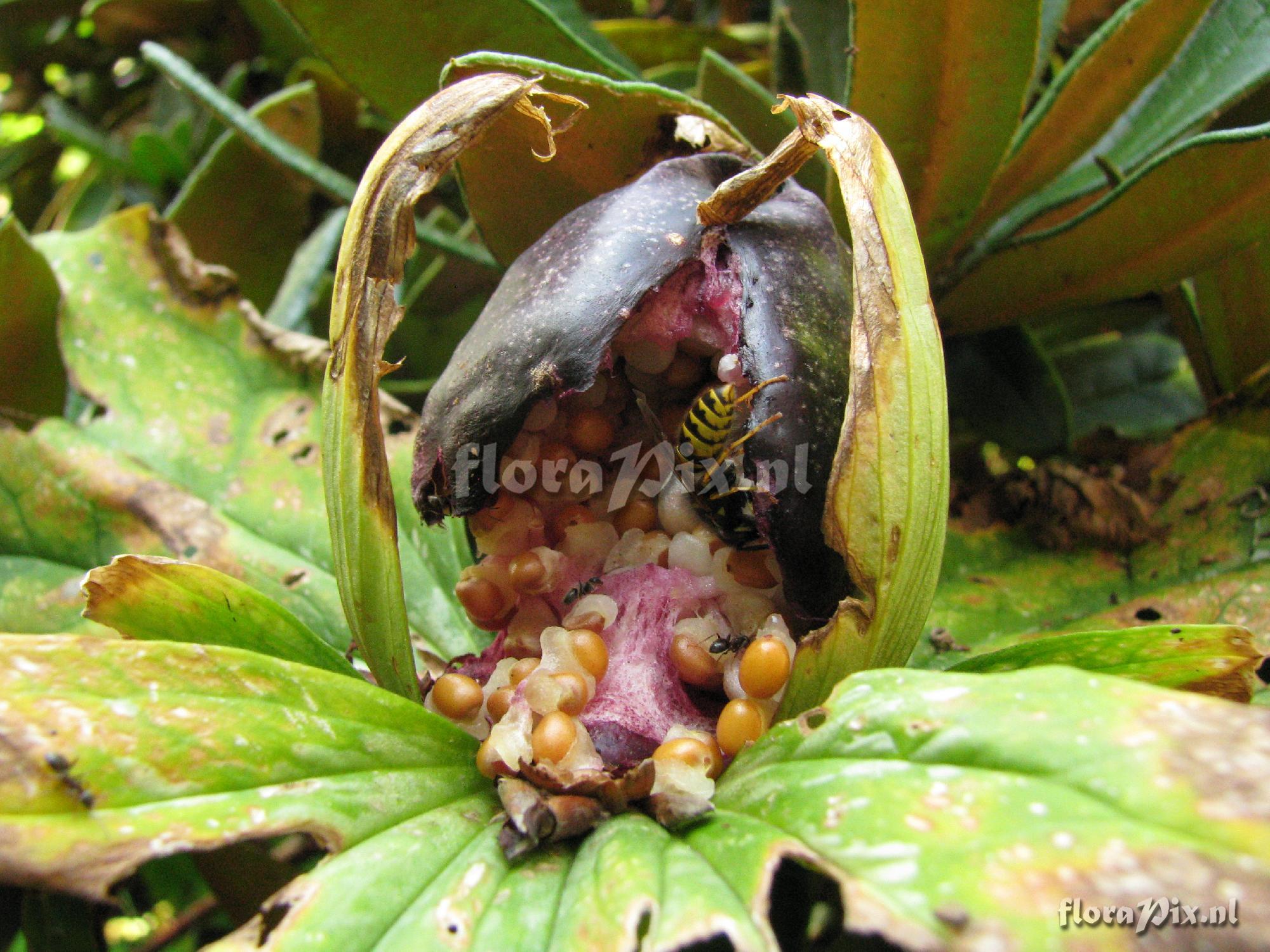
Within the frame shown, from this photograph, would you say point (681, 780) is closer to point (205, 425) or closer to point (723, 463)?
point (723, 463)

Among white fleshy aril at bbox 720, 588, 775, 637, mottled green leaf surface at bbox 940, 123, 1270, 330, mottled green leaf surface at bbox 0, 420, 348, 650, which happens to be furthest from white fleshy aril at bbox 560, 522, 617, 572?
→ mottled green leaf surface at bbox 940, 123, 1270, 330

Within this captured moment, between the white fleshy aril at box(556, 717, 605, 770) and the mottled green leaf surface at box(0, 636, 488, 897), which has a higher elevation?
the mottled green leaf surface at box(0, 636, 488, 897)

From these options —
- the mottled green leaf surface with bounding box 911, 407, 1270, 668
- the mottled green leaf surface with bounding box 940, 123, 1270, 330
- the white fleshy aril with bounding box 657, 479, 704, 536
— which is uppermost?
the mottled green leaf surface with bounding box 940, 123, 1270, 330

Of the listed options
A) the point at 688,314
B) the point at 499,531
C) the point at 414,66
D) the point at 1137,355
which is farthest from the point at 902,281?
the point at 1137,355

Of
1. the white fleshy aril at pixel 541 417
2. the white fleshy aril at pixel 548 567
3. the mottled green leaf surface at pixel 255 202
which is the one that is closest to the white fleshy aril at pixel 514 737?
the white fleshy aril at pixel 548 567

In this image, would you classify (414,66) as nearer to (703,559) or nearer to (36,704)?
(703,559)

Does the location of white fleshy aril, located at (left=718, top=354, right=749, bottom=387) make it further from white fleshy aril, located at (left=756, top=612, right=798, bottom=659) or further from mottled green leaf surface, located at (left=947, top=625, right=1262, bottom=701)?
mottled green leaf surface, located at (left=947, top=625, right=1262, bottom=701)

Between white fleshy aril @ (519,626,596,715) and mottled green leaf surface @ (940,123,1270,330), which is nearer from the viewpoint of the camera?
white fleshy aril @ (519,626,596,715)

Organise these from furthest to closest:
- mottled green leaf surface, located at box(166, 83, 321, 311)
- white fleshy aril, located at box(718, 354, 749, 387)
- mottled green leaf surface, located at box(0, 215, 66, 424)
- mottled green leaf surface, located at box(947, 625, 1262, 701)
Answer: mottled green leaf surface, located at box(166, 83, 321, 311), mottled green leaf surface, located at box(0, 215, 66, 424), white fleshy aril, located at box(718, 354, 749, 387), mottled green leaf surface, located at box(947, 625, 1262, 701)

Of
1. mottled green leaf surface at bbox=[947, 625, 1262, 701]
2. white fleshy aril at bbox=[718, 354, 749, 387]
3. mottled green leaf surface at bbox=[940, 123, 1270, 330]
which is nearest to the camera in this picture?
mottled green leaf surface at bbox=[947, 625, 1262, 701]
